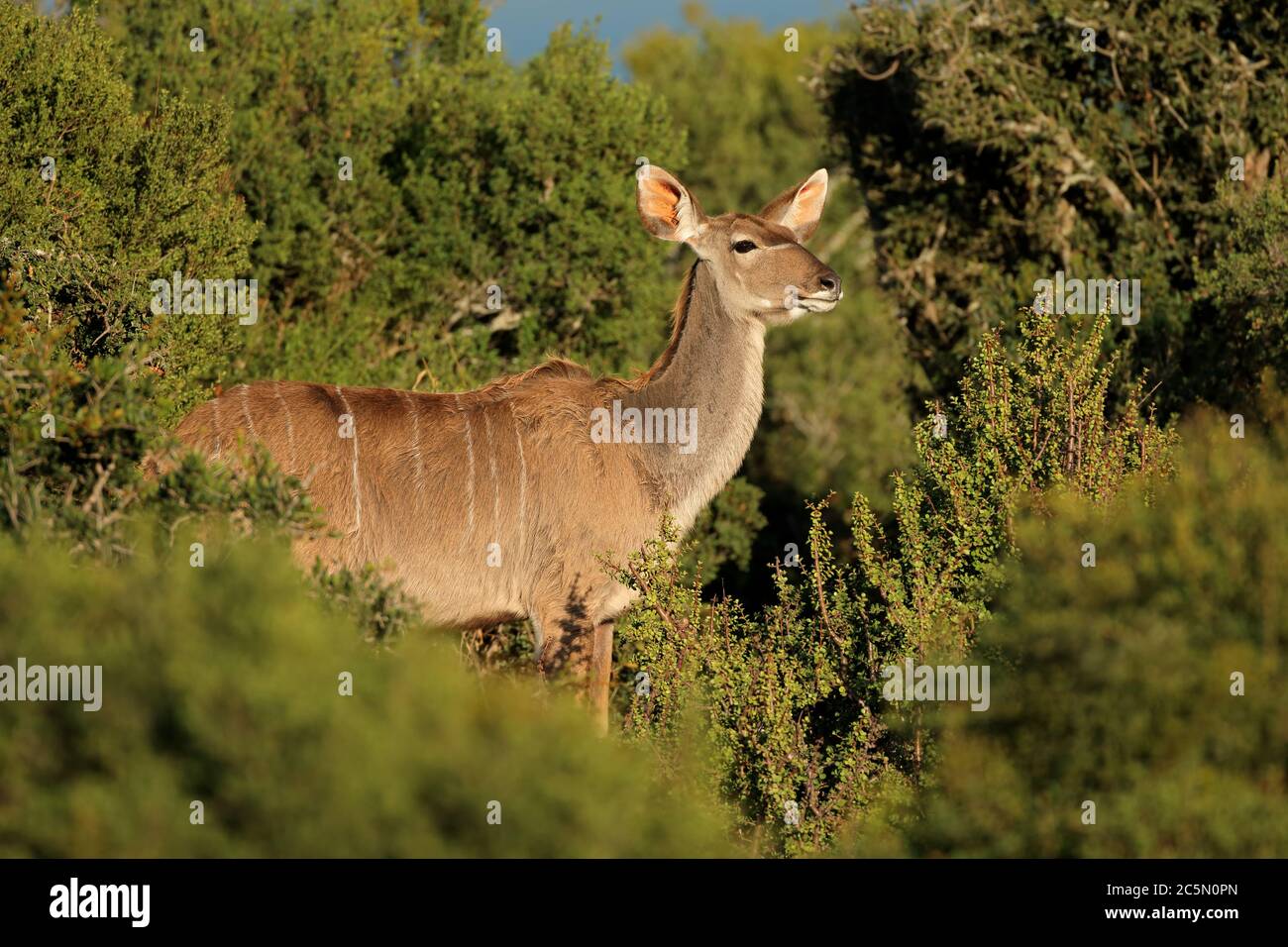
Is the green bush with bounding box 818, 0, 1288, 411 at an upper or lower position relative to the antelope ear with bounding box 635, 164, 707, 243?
upper

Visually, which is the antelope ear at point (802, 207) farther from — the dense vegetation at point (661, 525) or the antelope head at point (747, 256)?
the dense vegetation at point (661, 525)

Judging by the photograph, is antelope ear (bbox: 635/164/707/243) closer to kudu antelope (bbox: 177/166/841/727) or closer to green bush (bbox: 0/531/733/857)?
kudu antelope (bbox: 177/166/841/727)

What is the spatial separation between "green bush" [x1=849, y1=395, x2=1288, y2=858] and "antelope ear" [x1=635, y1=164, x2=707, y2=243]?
141 inches

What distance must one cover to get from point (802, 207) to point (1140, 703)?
5.02 m

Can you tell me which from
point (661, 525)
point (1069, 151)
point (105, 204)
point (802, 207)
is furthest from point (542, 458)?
point (1069, 151)

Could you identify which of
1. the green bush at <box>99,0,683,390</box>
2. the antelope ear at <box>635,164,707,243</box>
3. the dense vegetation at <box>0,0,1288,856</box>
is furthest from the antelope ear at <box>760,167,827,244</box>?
the green bush at <box>99,0,683,390</box>

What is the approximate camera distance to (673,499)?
24.4 feet

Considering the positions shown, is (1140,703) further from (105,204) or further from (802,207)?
(105,204)

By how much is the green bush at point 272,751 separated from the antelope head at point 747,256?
12.9 feet

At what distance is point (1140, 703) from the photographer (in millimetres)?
4199

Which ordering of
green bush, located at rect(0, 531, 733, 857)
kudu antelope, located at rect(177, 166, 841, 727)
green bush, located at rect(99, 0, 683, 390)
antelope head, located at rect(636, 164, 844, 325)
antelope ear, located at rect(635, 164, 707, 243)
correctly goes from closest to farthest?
green bush, located at rect(0, 531, 733, 857), kudu antelope, located at rect(177, 166, 841, 727), antelope head, located at rect(636, 164, 844, 325), antelope ear, located at rect(635, 164, 707, 243), green bush, located at rect(99, 0, 683, 390)

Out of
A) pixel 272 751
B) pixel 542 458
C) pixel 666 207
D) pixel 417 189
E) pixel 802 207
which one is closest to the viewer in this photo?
pixel 272 751

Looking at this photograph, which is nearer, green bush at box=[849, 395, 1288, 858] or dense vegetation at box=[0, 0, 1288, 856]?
dense vegetation at box=[0, 0, 1288, 856]

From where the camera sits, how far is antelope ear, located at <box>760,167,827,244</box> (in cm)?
857
